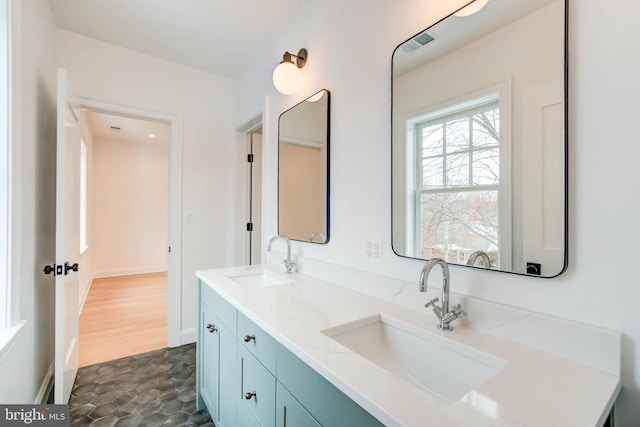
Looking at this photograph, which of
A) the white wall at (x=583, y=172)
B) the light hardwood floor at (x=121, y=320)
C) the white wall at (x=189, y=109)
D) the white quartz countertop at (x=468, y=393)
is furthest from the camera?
the light hardwood floor at (x=121, y=320)

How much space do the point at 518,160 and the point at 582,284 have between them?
372 mm

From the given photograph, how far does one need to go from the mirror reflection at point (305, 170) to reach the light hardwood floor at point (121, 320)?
183 centimetres

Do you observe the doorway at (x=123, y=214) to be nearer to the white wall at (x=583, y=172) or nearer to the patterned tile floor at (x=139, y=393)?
the patterned tile floor at (x=139, y=393)

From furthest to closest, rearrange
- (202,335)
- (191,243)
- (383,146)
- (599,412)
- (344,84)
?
(191,243)
(202,335)
(344,84)
(383,146)
(599,412)

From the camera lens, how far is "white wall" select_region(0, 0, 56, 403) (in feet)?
4.30

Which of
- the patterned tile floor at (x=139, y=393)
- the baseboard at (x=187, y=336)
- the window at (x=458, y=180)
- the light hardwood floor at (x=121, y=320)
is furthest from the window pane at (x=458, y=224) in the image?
the light hardwood floor at (x=121, y=320)

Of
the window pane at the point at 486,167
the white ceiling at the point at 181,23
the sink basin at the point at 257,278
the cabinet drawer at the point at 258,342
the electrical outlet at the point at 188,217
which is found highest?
the white ceiling at the point at 181,23

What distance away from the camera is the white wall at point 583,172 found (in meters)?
0.71

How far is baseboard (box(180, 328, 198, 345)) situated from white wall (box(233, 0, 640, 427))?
2.02 meters

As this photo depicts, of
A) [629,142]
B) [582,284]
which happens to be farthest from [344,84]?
[582,284]

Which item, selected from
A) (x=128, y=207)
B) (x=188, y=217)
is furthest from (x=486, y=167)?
(x=128, y=207)

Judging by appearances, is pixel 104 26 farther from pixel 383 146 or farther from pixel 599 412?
pixel 599 412

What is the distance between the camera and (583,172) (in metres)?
0.77

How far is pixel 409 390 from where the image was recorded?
2.06ft
